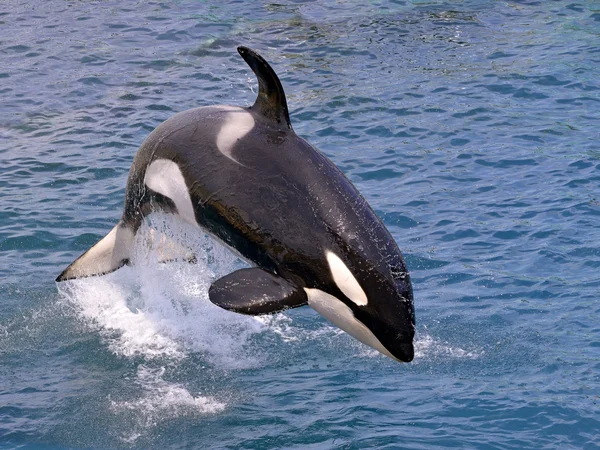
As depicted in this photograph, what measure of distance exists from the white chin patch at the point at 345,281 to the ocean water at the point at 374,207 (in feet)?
5.54

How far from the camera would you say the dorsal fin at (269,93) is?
26.5 feet

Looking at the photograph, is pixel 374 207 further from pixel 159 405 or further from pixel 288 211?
pixel 288 211

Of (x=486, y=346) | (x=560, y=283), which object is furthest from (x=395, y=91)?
(x=486, y=346)

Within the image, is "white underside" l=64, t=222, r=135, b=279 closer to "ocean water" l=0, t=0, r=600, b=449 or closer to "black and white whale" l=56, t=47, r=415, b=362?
"ocean water" l=0, t=0, r=600, b=449

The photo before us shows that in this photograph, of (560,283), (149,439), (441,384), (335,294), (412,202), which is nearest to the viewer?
(335,294)

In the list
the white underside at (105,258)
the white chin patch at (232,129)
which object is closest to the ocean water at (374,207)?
the white underside at (105,258)

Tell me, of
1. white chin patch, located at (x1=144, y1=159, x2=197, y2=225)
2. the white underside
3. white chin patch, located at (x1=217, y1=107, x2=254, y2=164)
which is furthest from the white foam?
white chin patch, located at (x1=217, y1=107, x2=254, y2=164)

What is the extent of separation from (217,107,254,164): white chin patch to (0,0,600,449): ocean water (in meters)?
1.28

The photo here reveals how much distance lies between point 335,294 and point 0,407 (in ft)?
12.0

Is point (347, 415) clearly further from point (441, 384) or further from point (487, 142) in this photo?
point (487, 142)

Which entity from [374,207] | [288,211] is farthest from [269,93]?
[374,207]

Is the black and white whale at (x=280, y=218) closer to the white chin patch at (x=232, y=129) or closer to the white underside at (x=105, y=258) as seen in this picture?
the white chin patch at (x=232, y=129)

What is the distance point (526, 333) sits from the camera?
10.5 meters

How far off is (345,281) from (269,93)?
177 centimetres
